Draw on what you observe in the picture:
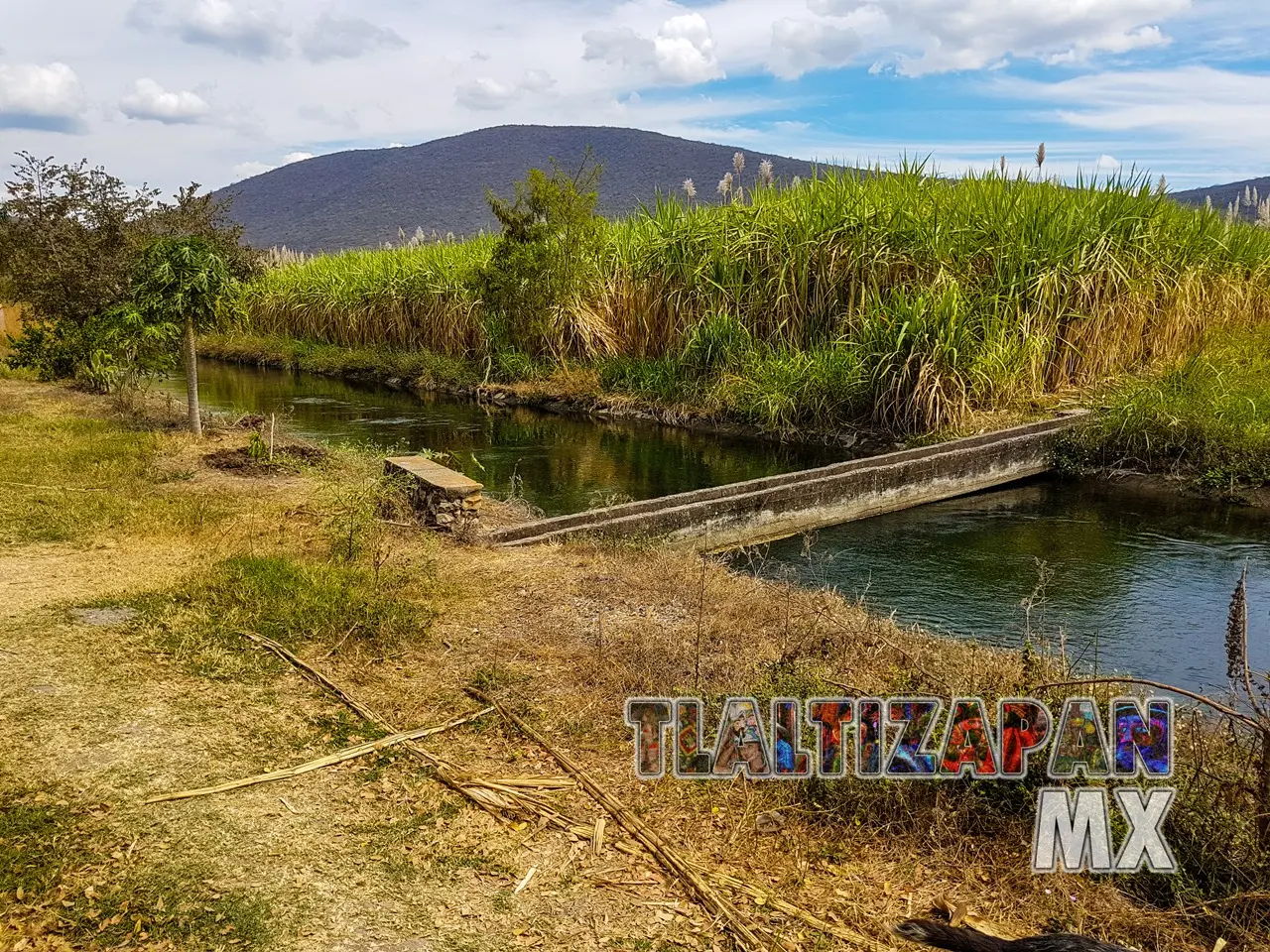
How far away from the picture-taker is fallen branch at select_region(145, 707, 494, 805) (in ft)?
10.5

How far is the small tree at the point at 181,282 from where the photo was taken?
932 cm

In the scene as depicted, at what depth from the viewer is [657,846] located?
2.95 metres

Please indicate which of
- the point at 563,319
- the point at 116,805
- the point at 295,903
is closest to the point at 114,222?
the point at 563,319

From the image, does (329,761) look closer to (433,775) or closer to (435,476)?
(433,775)

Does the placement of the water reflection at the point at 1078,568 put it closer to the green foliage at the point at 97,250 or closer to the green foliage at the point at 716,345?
the green foliage at the point at 716,345

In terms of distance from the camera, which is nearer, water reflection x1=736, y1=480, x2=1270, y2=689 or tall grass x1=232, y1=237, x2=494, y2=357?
water reflection x1=736, y1=480, x2=1270, y2=689

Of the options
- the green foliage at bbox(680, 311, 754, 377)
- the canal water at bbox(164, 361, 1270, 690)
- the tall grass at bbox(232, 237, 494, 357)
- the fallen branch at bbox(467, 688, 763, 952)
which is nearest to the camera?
the fallen branch at bbox(467, 688, 763, 952)

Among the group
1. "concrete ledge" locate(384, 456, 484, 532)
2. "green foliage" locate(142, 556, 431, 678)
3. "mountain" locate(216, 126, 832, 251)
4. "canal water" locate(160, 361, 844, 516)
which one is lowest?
"canal water" locate(160, 361, 844, 516)

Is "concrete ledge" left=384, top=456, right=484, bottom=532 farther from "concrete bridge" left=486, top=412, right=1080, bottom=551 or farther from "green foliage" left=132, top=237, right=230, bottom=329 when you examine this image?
"green foliage" left=132, top=237, right=230, bottom=329

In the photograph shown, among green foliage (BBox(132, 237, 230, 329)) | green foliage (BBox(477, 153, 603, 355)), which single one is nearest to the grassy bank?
green foliage (BBox(477, 153, 603, 355))

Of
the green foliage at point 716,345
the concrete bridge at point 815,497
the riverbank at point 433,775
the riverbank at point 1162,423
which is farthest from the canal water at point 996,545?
the green foliage at point 716,345

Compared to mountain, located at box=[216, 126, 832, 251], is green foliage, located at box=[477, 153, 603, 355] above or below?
below

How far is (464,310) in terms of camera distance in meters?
18.8

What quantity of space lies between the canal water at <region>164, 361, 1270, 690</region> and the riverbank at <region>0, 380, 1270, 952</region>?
1137 millimetres
